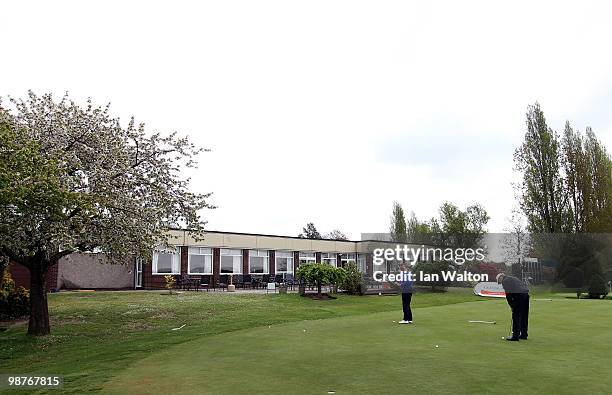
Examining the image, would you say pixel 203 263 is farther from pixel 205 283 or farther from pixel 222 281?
pixel 222 281

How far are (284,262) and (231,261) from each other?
208 inches

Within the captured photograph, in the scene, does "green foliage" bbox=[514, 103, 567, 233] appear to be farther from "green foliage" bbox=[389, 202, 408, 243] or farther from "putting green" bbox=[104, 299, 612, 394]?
"putting green" bbox=[104, 299, 612, 394]

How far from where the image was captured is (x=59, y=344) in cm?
1446

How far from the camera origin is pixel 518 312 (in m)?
12.0

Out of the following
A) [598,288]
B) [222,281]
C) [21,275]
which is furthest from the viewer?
[222,281]

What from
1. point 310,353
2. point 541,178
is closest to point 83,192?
point 310,353

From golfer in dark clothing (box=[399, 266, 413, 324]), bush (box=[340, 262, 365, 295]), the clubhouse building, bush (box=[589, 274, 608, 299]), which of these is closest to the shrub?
bush (box=[589, 274, 608, 299])

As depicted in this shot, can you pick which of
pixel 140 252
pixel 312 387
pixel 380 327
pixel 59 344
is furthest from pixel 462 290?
pixel 312 387

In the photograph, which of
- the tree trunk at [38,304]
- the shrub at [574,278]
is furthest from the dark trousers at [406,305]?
the shrub at [574,278]

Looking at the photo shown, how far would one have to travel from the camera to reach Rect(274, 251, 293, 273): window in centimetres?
4344

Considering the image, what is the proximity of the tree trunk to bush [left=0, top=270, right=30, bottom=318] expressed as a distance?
4970 millimetres

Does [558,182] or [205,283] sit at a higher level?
[558,182]

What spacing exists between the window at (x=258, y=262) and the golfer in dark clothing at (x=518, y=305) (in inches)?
1208

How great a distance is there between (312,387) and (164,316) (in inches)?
515
